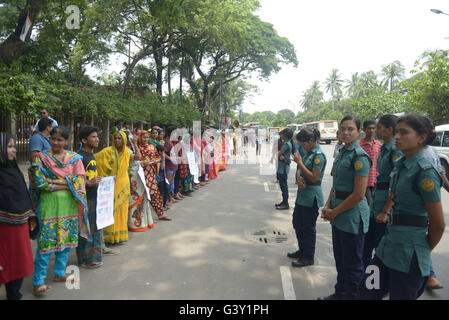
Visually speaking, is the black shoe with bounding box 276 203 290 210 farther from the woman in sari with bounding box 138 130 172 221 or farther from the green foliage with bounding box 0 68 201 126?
the green foliage with bounding box 0 68 201 126

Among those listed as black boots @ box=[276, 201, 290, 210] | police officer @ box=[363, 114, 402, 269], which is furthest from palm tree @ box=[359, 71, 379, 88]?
police officer @ box=[363, 114, 402, 269]

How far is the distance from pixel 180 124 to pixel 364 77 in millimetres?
51018

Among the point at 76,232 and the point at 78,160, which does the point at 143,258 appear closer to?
the point at 76,232

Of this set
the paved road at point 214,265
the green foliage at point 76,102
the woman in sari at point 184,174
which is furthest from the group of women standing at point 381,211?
the green foliage at point 76,102

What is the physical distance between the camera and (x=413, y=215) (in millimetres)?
2121

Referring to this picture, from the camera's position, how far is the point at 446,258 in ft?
13.5

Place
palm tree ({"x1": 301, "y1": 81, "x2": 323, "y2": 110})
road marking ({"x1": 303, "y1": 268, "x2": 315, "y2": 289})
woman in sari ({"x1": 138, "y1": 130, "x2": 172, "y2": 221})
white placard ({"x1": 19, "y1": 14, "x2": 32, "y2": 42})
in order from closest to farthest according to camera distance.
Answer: road marking ({"x1": 303, "y1": 268, "x2": 315, "y2": 289}) < woman in sari ({"x1": 138, "y1": 130, "x2": 172, "y2": 221}) < white placard ({"x1": 19, "y1": 14, "x2": 32, "y2": 42}) < palm tree ({"x1": 301, "y1": 81, "x2": 323, "y2": 110})

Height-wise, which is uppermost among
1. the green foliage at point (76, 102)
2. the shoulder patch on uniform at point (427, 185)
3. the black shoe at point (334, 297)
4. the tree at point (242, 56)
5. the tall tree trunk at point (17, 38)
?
the tree at point (242, 56)

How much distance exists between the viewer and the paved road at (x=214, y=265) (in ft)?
10.4

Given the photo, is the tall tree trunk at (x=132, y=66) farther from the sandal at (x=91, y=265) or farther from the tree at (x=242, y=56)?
the sandal at (x=91, y=265)

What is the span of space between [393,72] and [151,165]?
58.1 meters

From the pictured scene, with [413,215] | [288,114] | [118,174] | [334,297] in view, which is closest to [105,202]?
[118,174]

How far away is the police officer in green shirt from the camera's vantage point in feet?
6.66

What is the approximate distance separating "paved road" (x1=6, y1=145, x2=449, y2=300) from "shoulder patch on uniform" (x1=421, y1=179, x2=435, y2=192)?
164 cm
